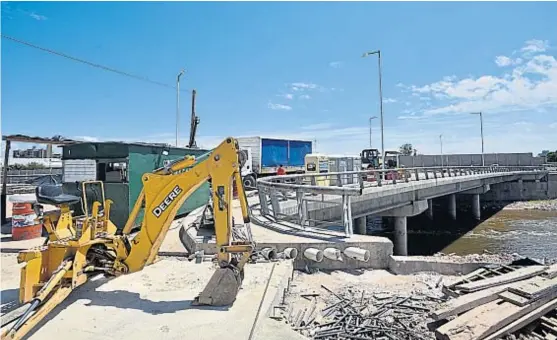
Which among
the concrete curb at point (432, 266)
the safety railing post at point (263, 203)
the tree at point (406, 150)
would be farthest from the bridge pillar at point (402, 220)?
the tree at point (406, 150)

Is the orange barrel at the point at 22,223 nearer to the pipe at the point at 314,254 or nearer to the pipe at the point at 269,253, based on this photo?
the pipe at the point at 269,253

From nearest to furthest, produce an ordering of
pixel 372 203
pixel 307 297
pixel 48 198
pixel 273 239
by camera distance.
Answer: pixel 48 198 → pixel 307 297 → pixel 273 239 → pixel 372 203

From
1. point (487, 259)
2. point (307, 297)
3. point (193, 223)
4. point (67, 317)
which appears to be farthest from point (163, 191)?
point (487, 259)

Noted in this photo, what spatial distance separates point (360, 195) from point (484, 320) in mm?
5582

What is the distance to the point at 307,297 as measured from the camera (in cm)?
595

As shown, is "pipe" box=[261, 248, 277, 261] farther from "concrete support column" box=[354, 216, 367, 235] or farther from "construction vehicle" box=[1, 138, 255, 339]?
"concrete support column" box=[354, 216, 367, 235]

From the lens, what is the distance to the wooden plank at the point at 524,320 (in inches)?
166

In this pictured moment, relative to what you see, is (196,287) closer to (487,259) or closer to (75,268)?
(75,268)

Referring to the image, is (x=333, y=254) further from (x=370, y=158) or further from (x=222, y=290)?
(x=370, y=158)

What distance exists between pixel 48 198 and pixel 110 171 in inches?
243

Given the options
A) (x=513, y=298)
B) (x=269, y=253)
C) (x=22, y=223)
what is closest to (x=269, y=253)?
(x=269, y=253)

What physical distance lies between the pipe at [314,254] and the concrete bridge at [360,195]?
1.20m

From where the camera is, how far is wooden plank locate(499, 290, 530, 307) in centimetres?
464

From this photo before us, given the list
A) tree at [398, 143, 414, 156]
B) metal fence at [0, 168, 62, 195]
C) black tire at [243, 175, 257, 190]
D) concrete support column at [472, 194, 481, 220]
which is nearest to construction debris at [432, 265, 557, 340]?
metal fence at [0, 168, 62, 195]
